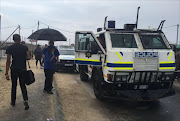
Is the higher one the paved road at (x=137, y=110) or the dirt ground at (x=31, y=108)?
the dirt ground at (x=31, y=108)

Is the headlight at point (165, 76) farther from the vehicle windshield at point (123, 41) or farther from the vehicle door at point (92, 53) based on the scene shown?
the vehicle door at point (92, 53)

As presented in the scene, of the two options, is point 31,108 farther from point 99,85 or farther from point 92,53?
point 92,53

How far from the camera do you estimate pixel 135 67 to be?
5152 millimetres

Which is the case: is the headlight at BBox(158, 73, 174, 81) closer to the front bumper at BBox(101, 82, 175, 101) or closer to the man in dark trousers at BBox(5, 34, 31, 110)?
the front bumper at BBox(101, 82, 175, 101)

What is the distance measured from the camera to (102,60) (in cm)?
584

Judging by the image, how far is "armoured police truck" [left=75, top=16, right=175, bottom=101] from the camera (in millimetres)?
5137

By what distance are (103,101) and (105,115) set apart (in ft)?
3.76

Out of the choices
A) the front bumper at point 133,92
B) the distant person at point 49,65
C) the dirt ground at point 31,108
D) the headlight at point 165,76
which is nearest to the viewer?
the dirt ground at point 31,108

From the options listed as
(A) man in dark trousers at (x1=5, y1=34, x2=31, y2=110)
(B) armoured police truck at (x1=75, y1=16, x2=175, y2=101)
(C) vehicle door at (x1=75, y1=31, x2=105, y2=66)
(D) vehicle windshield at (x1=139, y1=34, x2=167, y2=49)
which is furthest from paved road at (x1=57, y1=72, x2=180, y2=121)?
(D) vehicle windshield at (x1=139, y1=34, x2=167, y2=49)

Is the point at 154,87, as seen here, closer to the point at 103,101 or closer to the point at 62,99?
the point at 103,101

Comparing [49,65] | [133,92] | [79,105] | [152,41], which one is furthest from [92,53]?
[152,41]

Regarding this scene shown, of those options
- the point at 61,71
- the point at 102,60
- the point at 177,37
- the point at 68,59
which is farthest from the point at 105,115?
the point at 177,37

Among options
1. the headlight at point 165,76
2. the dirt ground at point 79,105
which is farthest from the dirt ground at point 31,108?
the headlight at point 165,76

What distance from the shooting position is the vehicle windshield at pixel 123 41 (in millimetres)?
5621
